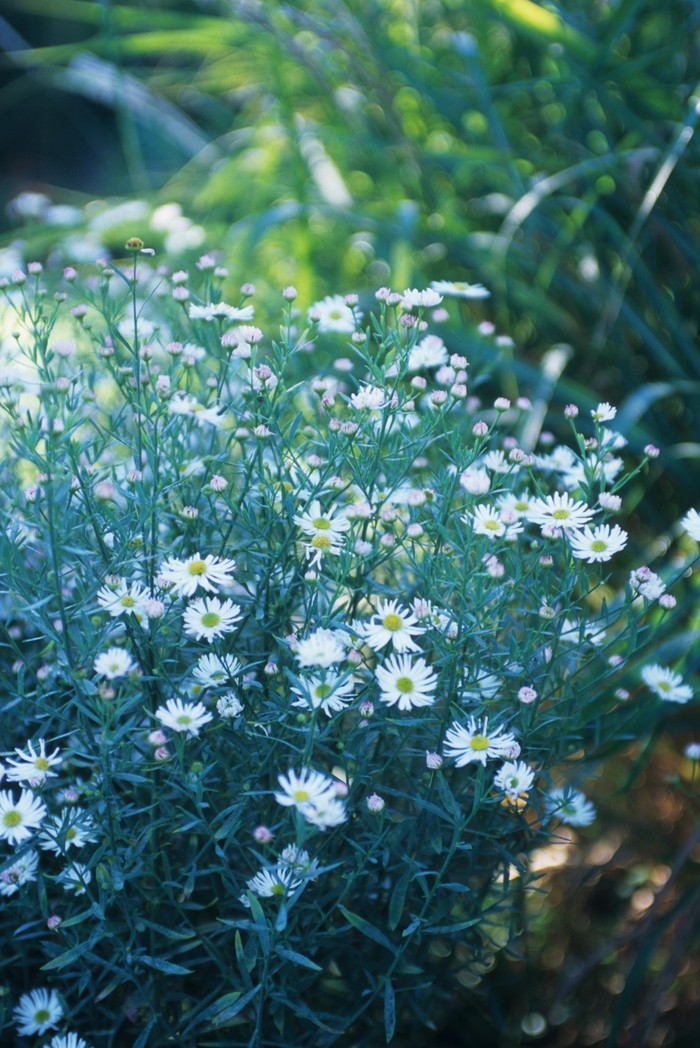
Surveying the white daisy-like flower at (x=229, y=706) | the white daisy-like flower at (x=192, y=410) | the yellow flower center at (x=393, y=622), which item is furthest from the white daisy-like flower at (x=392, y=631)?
the white daisy-like flower at (x=192, y=410)

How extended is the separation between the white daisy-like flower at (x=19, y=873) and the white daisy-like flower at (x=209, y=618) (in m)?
0.21

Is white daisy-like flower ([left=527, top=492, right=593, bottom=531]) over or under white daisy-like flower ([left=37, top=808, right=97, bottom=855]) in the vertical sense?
over

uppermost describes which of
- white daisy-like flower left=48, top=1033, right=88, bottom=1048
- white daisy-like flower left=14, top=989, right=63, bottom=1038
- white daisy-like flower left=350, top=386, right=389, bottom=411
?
white daisy-like flower left=350, top=386, right=389, bottom=411

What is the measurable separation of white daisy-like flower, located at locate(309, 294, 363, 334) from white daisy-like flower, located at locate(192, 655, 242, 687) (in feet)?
1.07

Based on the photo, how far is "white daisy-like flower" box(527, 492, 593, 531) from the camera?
2.28ft

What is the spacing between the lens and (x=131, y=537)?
2.26 ft

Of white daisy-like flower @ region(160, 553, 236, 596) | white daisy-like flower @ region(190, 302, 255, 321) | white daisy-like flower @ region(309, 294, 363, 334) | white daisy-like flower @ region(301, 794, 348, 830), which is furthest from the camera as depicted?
white daisy-like flower @ region(309, 294, 363, 334)

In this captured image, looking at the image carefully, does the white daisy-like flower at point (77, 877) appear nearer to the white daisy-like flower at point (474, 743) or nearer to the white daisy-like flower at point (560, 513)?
the white daisy-like flower at point (474, 743)

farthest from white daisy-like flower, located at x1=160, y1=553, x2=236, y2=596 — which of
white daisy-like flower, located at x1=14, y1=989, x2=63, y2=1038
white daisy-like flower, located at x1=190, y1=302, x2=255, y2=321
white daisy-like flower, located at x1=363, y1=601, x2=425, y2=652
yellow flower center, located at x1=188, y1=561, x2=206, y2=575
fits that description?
white daisy-like flower, located at x1=14, y1=989, x2=63, y2=1038

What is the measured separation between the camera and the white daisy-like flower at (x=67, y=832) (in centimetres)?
64

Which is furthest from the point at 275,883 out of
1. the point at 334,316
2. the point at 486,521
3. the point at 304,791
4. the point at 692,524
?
the point at 334,316

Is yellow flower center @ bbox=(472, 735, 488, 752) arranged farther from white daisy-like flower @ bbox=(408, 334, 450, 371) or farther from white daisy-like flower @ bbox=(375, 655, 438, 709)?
white daisy-like flower @ bbox=(408, 334, 450, 371)

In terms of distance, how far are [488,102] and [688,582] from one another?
0.72 m

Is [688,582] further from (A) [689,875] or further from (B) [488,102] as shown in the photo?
(B) [488,102]
